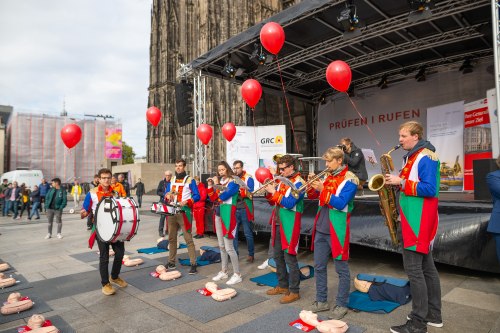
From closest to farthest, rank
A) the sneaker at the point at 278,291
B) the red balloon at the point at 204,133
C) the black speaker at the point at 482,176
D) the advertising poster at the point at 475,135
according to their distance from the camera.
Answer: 1. the sneaker at the point at 278,291
2. the black speaker at the point at 482,176
3. the advertising poster at the point at 475,135
4. the red balloon at the point at 204,133

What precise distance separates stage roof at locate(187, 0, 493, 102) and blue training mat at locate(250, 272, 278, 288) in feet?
19.8

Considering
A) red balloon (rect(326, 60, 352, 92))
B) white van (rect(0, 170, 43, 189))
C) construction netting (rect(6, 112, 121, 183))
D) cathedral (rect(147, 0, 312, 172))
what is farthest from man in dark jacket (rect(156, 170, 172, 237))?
construction netting (rect(6, 112, 121, 183))

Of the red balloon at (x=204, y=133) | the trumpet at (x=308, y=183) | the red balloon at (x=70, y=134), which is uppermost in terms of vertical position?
the red balloon at (x=204, y=133)

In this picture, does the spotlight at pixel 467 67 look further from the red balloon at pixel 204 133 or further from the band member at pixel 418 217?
the band member at pixel 418 217

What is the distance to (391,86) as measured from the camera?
13109mm

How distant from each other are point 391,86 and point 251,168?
20.8ft

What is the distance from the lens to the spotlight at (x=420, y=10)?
721 cm

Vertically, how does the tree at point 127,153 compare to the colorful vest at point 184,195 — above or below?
above

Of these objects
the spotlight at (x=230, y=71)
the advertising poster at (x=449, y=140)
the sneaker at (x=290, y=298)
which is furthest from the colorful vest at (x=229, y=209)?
the advertising poster at (x=449, y=140)

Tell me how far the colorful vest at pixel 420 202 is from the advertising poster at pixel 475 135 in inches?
352

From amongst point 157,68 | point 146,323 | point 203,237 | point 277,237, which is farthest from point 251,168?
point 157,68

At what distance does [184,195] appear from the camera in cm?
555

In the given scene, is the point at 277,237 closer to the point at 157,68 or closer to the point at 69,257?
the point at 69,257

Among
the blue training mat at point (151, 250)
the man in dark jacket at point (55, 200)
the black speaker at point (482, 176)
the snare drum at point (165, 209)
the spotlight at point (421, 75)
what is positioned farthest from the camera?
the spotlight at point (421, 75)
